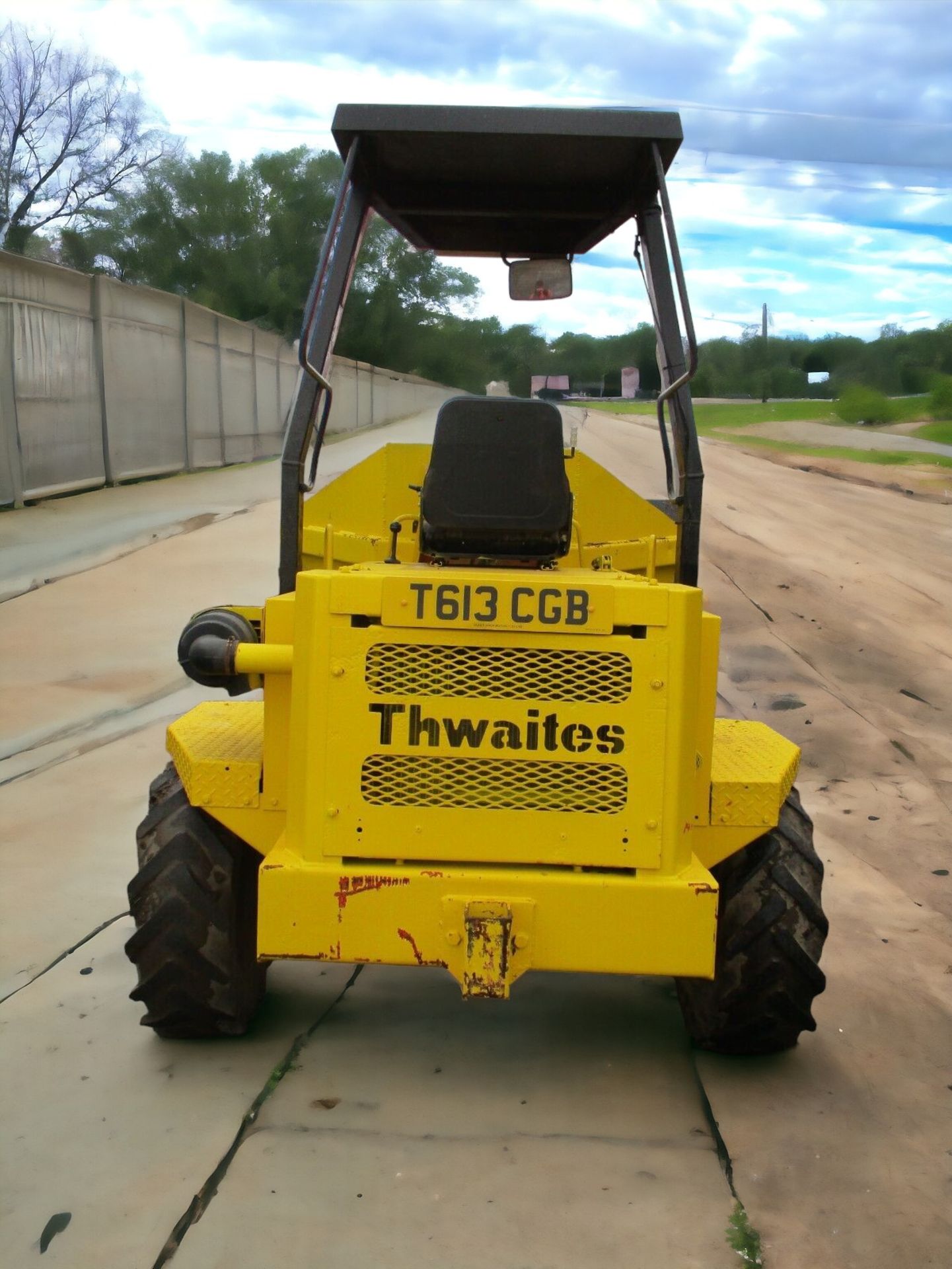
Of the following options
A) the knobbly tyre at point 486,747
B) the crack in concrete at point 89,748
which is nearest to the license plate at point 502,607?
the knobbly tyre at point 486,747

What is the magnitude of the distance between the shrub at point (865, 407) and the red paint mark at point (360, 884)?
4503 cm

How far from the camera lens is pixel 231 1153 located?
11.6 feet

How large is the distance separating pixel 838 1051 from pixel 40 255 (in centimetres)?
4679

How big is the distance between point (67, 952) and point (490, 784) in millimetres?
2101

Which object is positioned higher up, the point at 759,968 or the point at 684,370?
the point at 684,370

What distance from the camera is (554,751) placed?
361cm

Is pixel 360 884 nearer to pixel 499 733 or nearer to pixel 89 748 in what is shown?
pixel 499 733

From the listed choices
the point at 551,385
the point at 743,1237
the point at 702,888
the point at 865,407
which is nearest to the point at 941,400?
Answer: the point at 865,407

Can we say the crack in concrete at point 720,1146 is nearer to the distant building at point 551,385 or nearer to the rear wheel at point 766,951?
the rear wheel at point 766,951

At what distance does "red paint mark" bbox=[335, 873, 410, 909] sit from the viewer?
3582mm

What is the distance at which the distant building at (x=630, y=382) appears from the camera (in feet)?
15.9

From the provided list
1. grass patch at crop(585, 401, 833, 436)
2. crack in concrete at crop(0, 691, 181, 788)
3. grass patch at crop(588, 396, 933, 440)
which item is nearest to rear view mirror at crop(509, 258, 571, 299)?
crack in concrete at crop(0, 691, 181, 788)

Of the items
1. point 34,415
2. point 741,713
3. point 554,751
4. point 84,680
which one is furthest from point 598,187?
point 34,415

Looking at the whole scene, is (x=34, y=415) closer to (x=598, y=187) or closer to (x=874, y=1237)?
(x=598, y=187)
